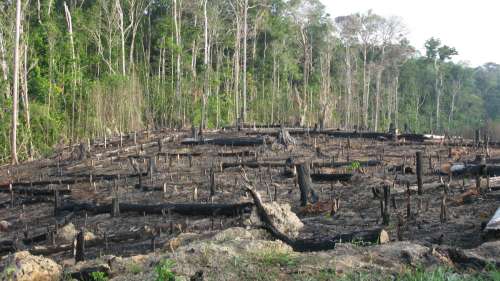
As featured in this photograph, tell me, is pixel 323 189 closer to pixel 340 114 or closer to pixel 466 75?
pixel 340 114

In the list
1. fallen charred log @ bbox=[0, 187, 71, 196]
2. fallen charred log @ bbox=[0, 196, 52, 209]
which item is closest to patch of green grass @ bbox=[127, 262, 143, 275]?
fallen charred log @ bbox=[0, 196, 52, 209]

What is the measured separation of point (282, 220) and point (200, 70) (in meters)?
28.3

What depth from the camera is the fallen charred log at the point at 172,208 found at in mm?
8430

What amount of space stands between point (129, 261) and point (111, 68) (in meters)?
21.1

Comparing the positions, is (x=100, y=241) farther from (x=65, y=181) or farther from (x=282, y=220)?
(x=65, y=181)

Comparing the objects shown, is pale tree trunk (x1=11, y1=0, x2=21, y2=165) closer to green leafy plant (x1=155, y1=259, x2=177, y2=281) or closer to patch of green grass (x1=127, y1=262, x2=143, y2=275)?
patch of green grass (x1=127, y1=262, x2=143, y2=275)

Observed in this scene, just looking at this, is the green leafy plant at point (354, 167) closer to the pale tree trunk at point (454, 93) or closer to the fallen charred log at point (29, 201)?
the fallen charred log at point (29, 201)

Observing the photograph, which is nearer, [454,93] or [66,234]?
[66,234]

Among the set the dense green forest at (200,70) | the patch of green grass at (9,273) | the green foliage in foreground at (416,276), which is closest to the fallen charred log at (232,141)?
the dense green forest at (200,70)

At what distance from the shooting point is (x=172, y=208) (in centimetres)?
891

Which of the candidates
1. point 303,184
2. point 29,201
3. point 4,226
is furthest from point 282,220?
point 29,201

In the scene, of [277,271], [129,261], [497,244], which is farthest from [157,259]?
[497,244]

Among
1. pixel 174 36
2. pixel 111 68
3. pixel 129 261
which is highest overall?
pixel 174 36

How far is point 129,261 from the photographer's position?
5.56 m
